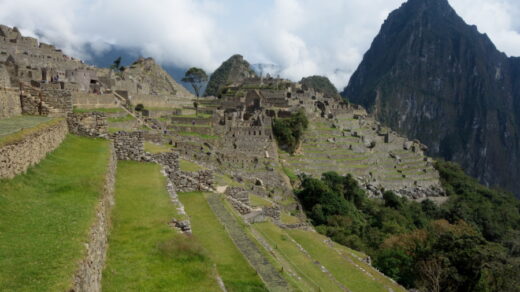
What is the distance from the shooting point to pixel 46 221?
5469 millimetres

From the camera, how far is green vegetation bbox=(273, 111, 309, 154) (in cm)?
4162

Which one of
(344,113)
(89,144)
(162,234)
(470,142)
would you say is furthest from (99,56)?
(470,142)

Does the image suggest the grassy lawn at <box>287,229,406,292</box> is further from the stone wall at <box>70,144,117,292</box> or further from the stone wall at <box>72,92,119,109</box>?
the stone wall at <box>72,92,119,109</box>

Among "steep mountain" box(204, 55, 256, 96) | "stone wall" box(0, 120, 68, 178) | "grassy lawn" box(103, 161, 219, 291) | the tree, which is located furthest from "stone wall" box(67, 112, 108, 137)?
"steep mountain" box(204, 55, 256, 96)

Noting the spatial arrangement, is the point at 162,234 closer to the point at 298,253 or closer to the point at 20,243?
the point at 20,243

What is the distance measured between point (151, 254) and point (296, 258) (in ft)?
25.4

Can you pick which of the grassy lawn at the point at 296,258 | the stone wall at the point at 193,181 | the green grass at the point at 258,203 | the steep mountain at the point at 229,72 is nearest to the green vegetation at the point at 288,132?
the green grass at the point at 258,203

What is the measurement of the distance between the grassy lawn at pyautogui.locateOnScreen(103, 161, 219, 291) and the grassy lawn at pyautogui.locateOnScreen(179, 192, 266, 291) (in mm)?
883

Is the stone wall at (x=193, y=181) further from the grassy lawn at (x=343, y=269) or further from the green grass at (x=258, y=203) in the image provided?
the grassy lawn at (x=343, y=269)

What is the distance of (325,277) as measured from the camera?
12891 millimetres

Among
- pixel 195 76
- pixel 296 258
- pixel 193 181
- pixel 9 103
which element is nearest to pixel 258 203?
pixel 296 258

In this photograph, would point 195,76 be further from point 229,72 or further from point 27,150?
point 27,150

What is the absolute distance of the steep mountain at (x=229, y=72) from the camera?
85312 millimetres

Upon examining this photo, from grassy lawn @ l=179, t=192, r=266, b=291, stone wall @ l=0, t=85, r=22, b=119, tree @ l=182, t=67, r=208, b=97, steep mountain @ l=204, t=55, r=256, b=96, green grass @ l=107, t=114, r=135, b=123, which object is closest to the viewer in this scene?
grassy lawn @ l=179, t=192, r=266, b=291
